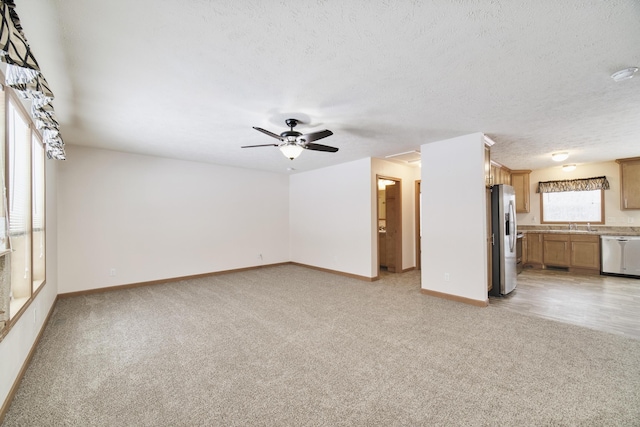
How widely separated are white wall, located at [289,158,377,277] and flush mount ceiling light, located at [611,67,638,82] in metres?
3.42

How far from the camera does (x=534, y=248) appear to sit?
6.56 meters

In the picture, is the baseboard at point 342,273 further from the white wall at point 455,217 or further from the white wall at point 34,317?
the white wall at point 34,317

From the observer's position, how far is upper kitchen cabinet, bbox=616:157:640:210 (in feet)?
18.1

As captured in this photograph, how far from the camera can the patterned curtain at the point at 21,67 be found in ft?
4.01

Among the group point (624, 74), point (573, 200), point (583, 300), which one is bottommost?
point (583, 300)

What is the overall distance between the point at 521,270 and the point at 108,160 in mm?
9072

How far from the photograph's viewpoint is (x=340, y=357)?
2.45 metres

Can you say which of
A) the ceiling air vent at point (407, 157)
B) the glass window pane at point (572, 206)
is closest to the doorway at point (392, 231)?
the ceiling air vent at point (407, 157)

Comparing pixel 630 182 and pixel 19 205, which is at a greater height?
pixel 630 182

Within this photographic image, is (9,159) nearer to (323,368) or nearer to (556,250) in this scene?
(323,368)

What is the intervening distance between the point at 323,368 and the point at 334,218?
13.1 ft

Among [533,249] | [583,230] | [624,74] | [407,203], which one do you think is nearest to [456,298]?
[407,203]

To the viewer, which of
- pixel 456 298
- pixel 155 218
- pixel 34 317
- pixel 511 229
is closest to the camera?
pixel 34 317

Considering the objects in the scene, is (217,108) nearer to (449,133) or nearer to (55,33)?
(55,33)
